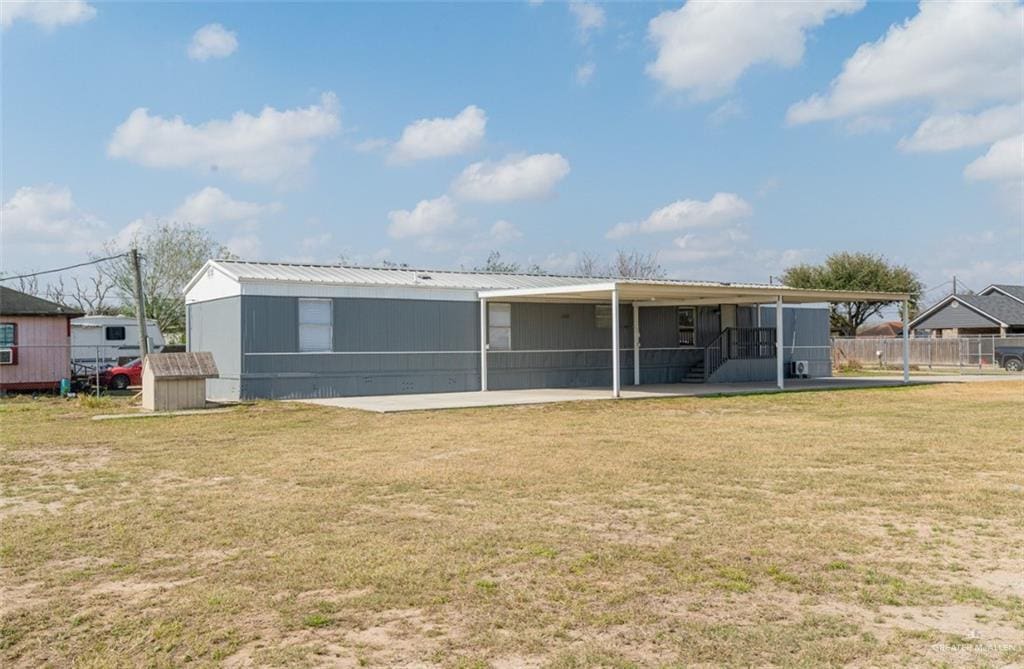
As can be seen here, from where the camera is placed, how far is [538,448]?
446 inches

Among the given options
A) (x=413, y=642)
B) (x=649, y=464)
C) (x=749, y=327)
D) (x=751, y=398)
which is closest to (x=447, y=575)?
(x=413, y=642)

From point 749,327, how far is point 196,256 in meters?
27.4

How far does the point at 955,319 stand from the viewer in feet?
156

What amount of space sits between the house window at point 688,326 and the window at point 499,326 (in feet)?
21.3

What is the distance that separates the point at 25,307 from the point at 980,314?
4396 centimetres

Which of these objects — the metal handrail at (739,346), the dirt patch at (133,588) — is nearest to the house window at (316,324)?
the metal handrail at (739,346)

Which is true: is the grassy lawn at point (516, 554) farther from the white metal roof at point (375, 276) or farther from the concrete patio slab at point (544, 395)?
the white metal roof at point (375, 276)

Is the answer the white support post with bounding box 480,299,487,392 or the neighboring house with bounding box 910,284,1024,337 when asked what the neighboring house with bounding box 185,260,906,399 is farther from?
the neighboring house with bounding box 910,284,1024,337

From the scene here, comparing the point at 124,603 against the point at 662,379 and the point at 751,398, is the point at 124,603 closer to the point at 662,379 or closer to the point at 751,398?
the point at 751,398

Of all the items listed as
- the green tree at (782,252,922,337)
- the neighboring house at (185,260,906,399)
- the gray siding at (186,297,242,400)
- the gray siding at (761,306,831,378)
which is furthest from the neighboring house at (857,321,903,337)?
the gray siding at (186,297,242,400)

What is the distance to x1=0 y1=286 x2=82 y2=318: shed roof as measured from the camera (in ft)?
80.1

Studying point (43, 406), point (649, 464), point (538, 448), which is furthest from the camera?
point (43, 406)

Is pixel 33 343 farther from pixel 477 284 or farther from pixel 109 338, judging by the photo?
pixel 477 284

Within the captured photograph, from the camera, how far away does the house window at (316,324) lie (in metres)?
20.3
